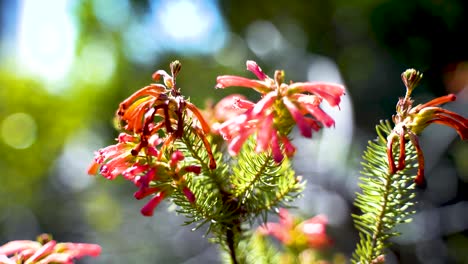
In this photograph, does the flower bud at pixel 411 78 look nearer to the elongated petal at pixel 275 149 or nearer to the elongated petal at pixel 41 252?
the elongated petal at pixel 275 149

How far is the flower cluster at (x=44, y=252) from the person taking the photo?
0.52 m

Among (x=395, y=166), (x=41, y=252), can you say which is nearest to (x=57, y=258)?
(x=41, y=252)

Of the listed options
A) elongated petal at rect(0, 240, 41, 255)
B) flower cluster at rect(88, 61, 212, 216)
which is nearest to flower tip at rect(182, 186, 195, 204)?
flower cluster at rect(88, 61, 212, 216)

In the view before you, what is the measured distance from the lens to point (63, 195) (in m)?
3.37

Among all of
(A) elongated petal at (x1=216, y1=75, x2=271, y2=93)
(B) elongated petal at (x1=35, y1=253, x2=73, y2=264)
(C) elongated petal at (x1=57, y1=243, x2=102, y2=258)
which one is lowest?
(B) elongated petal at (x1=35, y1=253, x2=73, y2=264)

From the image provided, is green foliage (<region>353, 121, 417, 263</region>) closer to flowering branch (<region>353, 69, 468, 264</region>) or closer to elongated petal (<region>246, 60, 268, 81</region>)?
flowering branch (<region>353, 69, 468, 264</region>)

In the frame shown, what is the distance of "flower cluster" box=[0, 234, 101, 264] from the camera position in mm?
524

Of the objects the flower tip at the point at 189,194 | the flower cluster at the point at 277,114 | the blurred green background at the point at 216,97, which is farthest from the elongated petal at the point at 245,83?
the blurred green background at the point at 216,97

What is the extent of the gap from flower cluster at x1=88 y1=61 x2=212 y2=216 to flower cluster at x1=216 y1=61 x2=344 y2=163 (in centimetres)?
4

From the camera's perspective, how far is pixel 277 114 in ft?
1.50

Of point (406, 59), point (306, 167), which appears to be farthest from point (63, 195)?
point (406, 59)

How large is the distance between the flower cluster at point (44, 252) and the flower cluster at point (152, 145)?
114 mm

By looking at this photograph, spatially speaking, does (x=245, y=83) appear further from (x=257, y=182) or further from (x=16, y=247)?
(x=16, y=247)

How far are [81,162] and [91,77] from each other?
567 millimetres
